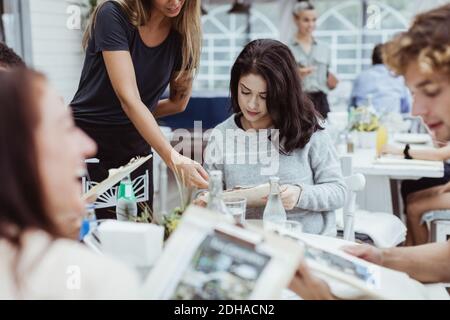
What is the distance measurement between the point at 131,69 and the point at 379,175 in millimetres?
1656

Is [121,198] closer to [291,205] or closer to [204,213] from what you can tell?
[291,205]

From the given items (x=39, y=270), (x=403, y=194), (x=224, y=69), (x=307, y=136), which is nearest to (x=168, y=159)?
(x=307, y=136)

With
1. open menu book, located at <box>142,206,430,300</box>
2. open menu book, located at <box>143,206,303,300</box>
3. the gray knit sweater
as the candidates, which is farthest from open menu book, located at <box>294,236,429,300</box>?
the gray knit sweater

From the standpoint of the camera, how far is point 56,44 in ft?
18.0

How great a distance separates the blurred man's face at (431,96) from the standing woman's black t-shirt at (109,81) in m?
1.20

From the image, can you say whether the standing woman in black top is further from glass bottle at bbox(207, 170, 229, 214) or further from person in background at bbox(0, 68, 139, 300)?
person in background at bbox(0, 68, 139, 300)

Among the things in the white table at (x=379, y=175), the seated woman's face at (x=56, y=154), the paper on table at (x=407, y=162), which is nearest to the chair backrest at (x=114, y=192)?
the seated woman's face at (x=56, y=154)

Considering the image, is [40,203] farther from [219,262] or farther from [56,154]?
[219,262]

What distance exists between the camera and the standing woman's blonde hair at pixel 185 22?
6.73 feet

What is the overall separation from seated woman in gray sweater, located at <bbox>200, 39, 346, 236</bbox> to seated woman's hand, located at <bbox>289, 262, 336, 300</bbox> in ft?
3.00

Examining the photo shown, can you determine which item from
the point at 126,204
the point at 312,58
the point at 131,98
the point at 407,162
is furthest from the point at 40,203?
the point at 312,58

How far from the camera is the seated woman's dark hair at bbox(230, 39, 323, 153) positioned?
2035mm
